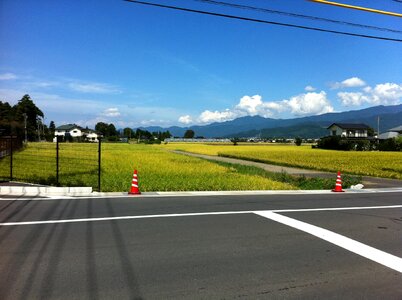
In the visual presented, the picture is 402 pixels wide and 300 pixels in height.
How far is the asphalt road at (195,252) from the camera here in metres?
4.90

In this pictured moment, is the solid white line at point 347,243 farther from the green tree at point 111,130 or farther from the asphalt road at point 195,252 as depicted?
the green tree at point 111,130

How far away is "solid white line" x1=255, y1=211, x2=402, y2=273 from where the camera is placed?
627 centimetres

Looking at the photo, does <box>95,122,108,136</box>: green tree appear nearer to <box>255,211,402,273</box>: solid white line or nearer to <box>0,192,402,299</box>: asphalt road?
<box>0,192,402,299</box>: asphalt road

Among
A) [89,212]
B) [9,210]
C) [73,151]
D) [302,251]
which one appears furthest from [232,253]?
[73,151]

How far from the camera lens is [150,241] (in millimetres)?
7105

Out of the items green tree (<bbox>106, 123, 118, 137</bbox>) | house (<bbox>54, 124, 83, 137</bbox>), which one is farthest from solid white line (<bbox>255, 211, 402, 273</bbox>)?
green tree (<bbox>106, 123, 118, 137</bbox>)

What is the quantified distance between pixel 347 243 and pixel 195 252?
300 cm

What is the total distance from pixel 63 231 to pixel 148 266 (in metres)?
2.87

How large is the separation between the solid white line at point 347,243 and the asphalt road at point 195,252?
0.02 metres

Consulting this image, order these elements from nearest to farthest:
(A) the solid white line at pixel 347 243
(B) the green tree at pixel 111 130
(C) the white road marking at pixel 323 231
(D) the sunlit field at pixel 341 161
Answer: (A) the solid white line at pixel 347 243 < (C) the white road marking at pixel 323 231 < (D) the sunlit field at pixel 341 161 < (B) the green tree at pixel 111 130

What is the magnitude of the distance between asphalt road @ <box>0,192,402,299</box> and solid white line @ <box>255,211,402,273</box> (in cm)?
2

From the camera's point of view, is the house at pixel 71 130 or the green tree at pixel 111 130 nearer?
the house at pixel 71 130

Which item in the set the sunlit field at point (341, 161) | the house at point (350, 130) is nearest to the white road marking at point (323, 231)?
the sunlit field at point (341, 161)

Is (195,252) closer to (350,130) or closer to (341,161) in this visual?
(341,161)
